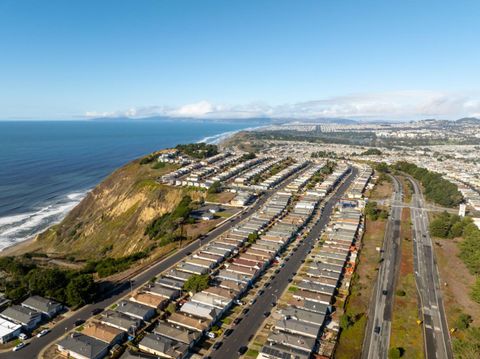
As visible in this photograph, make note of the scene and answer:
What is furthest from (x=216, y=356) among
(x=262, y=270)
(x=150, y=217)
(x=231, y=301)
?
(x=150, y=217)

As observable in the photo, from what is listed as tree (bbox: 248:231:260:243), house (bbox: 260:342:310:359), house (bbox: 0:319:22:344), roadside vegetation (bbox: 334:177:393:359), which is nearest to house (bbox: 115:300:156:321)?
house (bbox: 0:319:22:344)

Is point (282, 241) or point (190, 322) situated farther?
point (282, 241)

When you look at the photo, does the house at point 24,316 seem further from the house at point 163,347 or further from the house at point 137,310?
the house at point 163,347

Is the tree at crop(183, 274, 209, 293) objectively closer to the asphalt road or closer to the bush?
the asphalt road

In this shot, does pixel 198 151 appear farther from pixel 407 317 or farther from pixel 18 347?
pixel 407 317

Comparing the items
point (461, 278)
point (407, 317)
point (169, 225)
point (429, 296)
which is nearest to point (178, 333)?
point (407, 317)

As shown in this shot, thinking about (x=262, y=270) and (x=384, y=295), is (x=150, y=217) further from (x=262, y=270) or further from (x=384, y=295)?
(x=384, y=295)
